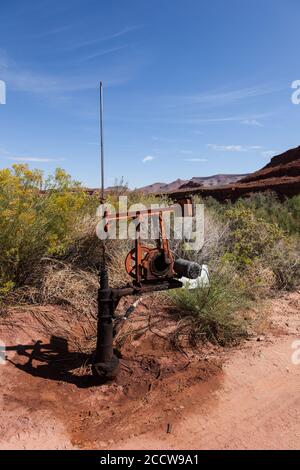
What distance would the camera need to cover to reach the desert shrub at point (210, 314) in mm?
4629

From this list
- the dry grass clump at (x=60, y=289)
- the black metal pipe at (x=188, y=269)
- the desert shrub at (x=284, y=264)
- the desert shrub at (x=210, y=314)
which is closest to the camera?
the black metal pipe at (x=188, y=269)

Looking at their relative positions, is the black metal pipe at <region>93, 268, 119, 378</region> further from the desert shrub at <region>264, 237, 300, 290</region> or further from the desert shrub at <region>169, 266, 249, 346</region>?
the desert shrub at <region>264, 237, 300, 290</region>

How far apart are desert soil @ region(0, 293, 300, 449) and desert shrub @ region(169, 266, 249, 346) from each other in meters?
0.16

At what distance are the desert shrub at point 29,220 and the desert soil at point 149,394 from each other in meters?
0.62

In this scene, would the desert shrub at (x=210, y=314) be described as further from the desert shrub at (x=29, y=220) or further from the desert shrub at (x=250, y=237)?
the desert shrub at (x=250, y=237)

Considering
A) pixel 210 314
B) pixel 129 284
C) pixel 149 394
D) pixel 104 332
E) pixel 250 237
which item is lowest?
pixel 149 394

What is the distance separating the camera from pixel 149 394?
3604 mm

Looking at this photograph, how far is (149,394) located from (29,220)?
2.24 metres

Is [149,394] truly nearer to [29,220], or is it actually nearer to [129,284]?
[129,284]

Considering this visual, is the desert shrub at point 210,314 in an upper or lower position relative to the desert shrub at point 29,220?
lower

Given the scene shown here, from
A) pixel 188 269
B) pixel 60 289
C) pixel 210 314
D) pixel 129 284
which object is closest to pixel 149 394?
pixel 129 284

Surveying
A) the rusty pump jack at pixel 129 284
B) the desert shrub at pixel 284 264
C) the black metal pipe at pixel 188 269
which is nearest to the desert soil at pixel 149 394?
the rusty pump jack at pixel 129 284

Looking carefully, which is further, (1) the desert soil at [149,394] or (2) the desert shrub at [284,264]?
(2) the desert shrub at [284,264]

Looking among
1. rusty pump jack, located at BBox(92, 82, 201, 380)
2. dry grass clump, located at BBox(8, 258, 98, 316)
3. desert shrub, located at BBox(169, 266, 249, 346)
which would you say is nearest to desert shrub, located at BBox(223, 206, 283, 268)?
desert shrub, located at BBox(169, 266, 249, 346)
